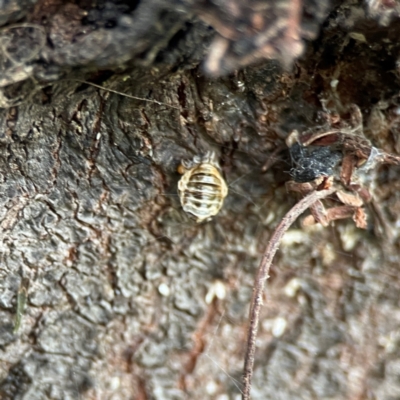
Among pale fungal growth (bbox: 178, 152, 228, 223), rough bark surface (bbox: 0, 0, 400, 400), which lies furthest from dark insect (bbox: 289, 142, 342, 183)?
pale fungal growth (bbox: 178, 152, 228, 223)

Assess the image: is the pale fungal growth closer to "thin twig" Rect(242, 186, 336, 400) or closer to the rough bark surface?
the rough bark surface

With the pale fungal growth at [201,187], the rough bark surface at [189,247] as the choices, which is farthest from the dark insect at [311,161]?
the pale fungal growth at [201,187]

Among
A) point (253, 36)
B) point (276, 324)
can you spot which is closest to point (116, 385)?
point (276, 324)

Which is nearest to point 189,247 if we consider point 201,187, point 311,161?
point 201,187

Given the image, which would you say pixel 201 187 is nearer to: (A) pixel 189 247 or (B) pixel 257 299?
(A) pixel 189 247

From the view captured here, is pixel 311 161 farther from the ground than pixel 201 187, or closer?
farther from the ground

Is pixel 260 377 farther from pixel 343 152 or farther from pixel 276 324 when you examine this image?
pixel 343 152
